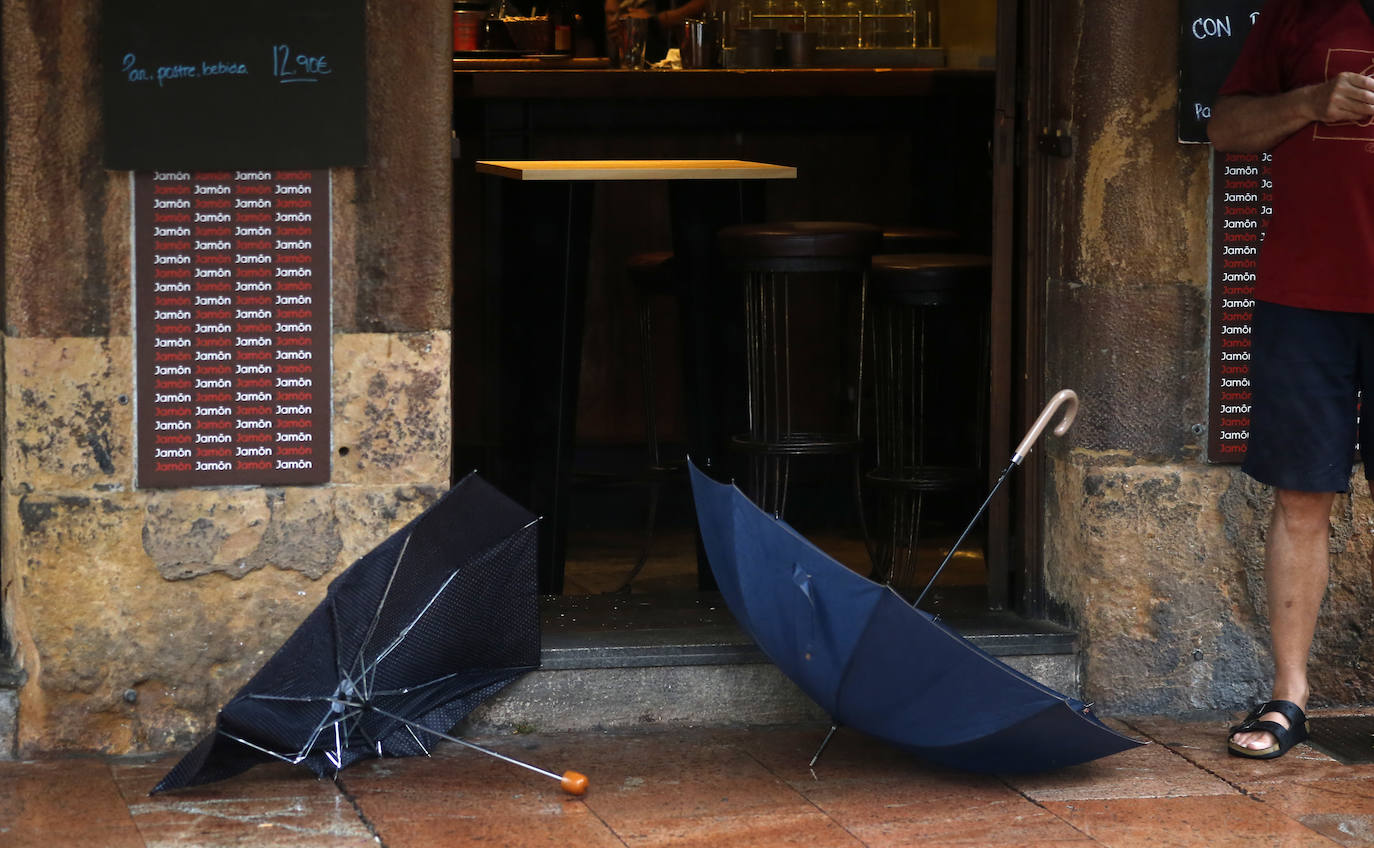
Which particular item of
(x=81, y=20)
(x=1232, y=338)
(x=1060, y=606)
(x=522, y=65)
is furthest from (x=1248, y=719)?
(x=522, y=65)

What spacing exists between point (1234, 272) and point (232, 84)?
7.94 feet

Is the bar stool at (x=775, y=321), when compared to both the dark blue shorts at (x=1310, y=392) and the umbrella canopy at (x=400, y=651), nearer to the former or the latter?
the umbrella canopy at (x=400, y=651)

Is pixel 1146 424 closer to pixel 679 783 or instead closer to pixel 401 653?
pixel 679 783

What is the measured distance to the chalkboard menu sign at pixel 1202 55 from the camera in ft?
14.3

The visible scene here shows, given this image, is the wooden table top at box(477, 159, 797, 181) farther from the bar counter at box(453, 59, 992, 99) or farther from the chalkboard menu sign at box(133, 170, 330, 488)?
the bar counter at box(453, 59, 992, 99)

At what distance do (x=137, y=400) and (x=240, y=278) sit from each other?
1.19ft

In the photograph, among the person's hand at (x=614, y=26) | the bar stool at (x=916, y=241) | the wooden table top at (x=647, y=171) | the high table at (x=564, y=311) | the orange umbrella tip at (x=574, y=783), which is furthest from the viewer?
the person's hand at (x=614, y=26)

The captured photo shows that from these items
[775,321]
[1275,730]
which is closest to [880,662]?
[1275,730]

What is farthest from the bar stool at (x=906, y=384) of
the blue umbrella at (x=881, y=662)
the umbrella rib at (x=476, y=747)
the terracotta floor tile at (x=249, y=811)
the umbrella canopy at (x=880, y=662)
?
the terracotta floor tile at (x=249, y=811)

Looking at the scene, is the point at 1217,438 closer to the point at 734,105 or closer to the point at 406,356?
the point at 406,356

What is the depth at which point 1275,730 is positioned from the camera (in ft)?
13.6

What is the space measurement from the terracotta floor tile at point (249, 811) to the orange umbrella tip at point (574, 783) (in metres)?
0.44

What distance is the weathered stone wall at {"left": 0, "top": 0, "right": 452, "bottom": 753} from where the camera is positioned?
4.04 metres

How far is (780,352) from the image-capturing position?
20.0 feet
